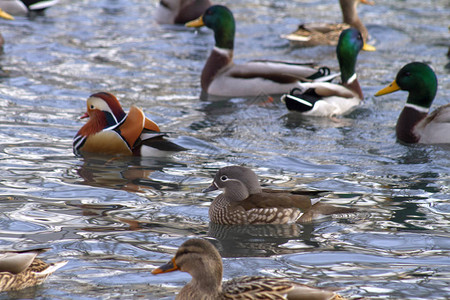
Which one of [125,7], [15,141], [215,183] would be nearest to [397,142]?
[215,183]

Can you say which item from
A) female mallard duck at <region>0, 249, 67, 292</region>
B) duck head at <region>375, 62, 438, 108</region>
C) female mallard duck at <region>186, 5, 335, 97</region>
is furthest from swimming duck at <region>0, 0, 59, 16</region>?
female mallard duck at <region>0, 249, 67, 292</region>

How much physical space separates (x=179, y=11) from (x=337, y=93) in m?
6.55

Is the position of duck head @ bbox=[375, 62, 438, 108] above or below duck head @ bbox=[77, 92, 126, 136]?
above

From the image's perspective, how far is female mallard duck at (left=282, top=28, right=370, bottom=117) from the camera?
402 inches

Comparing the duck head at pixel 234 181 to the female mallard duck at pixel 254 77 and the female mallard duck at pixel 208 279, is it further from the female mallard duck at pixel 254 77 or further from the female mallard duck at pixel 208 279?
the female mallard duck at pixel 254 77

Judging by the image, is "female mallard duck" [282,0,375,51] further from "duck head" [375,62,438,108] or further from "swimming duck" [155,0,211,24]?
"duck head" [375,62,438,108]

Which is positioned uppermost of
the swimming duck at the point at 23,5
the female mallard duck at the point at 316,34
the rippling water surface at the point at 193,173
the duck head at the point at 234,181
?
the female mallard duck at the point at 316,34

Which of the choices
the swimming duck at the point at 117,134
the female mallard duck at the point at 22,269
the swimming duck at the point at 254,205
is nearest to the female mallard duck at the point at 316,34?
the swimming duck at the point at 117,134

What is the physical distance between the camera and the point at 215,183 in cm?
645

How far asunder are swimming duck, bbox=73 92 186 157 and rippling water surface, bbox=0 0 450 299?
138mm

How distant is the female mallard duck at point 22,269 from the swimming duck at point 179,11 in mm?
11802

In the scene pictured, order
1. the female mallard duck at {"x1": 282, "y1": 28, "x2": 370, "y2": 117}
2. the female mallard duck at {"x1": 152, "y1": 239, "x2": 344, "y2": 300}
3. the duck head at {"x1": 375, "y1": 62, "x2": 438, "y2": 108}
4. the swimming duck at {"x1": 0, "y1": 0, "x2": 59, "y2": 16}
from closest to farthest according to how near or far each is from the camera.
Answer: the female mallard duck at {"x1": 152, "y1": 239, "x2": 344, "y2": 300}
the duck head at {"x1": 375, "y1": 62, "x2": 438, "y2": 108}
the female mallard duck at {"x1": 282, "y1": 28, "x2": 370, "y2": 117}
the swimming duck at {"x1": 0, "y1": 0, "x2": 59, "y2": 16}

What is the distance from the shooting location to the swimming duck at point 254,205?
249 inches

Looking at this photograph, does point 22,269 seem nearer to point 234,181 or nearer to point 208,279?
point 208,279
